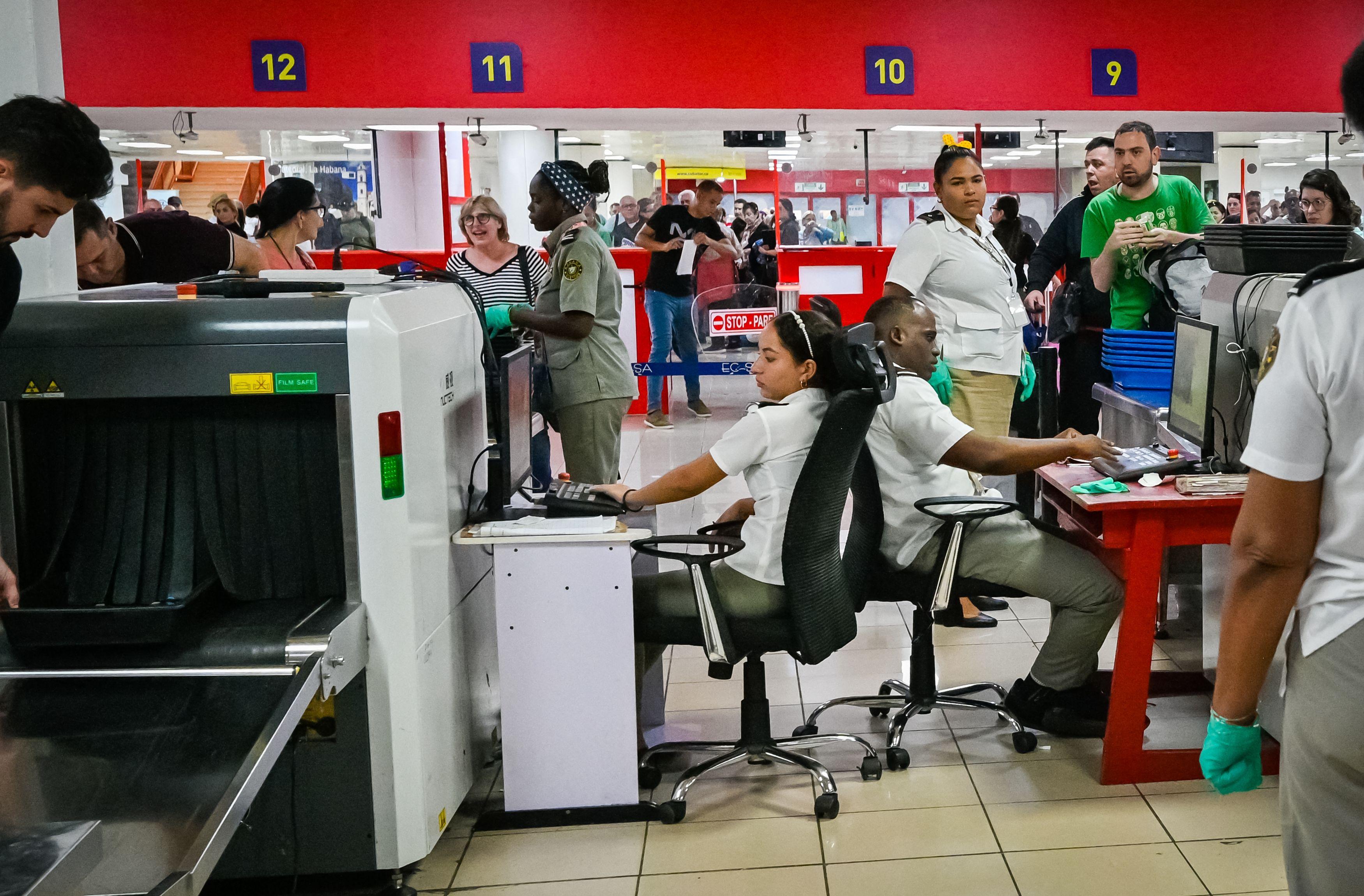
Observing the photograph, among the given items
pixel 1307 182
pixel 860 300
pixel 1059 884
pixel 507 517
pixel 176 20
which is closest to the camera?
pixel 1059 884

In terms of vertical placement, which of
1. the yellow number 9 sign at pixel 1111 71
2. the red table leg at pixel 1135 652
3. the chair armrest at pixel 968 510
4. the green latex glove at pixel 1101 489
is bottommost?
the red table leg at pixel 1135 652

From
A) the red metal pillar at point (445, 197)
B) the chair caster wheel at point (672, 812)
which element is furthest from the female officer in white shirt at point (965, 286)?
the red metal pillar at point (445, 197)

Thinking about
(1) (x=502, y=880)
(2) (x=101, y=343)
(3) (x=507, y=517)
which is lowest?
→ (1) (x=502, y=880)

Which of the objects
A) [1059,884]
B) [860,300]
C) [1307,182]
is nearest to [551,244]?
[1059,884]

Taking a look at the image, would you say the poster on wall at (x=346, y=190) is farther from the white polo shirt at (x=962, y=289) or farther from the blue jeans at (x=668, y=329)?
the white polo shirt at (x=962, y=289)

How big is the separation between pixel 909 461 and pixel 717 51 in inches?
197

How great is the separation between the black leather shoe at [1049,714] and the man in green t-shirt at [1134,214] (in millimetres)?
1600

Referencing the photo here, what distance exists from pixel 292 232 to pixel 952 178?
2183 millimetres

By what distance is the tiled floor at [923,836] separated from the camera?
260cm

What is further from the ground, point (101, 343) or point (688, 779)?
point (101, 343)

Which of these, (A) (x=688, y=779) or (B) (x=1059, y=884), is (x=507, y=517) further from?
(B) (x=1059, y=884)

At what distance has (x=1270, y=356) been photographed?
4.81 feet

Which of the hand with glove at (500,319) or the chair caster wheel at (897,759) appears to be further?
the hand with glove at (500,319)

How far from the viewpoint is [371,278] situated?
3.05 meters
